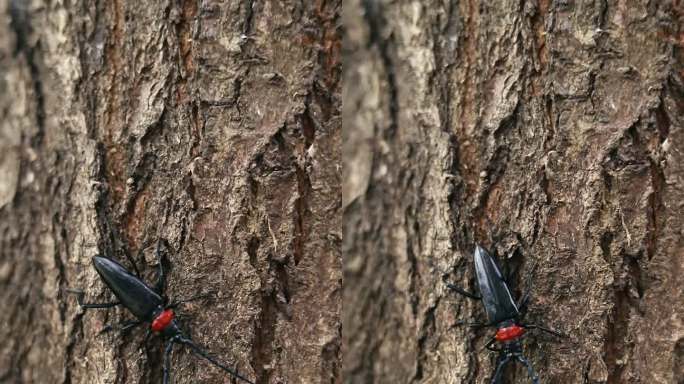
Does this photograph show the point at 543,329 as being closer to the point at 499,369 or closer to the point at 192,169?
the point at 499,369

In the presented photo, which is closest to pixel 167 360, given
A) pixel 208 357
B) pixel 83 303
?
pixel 208 357

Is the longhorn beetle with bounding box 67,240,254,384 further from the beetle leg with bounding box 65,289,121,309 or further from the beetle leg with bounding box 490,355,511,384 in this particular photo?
the beetle leg with bounding box 490,355,511,384

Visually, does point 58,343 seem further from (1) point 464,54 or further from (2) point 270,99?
(1) point 464,54

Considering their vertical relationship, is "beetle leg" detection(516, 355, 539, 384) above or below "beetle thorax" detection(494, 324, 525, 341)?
below

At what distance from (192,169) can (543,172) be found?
6.14ft

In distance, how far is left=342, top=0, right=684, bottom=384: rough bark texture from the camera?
304 centimetres

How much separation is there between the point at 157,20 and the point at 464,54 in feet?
5.36

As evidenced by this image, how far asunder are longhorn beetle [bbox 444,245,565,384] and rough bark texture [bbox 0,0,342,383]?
76 centimetres

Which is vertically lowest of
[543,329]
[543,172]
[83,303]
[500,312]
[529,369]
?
[529,369]

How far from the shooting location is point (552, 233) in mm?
3189

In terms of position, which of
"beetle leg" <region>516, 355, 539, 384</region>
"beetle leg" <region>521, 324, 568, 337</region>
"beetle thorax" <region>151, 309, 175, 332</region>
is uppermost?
"beetle thorax" <region>151, 309, 175, 332</region>

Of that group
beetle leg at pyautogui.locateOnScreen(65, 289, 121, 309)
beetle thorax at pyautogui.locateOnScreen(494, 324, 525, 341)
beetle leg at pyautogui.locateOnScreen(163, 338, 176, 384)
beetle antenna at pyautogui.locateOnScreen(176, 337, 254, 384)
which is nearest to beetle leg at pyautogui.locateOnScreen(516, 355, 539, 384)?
beetle thorax at pyautogui.locateOnScreen(494, 324, 525, 341)

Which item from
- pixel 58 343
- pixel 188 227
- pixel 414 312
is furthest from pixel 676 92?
pixel 58 343

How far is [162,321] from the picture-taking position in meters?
3.10
